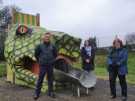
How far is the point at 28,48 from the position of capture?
12.5m

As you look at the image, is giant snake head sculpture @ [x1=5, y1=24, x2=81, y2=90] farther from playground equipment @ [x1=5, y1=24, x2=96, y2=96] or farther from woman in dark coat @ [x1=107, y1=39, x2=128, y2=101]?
woman in dark coat @ [x1=107, y1=39, x2=128, y2=101]

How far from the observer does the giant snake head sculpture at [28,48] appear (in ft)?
39.3

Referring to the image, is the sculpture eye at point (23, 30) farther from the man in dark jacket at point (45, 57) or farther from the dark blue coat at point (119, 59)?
the dark blue coat at point (119, 59)

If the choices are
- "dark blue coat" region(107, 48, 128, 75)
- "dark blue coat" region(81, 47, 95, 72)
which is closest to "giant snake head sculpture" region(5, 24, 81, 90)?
"dark blue coat" region(81, 47, 95, 72)

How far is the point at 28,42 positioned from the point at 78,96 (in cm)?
272

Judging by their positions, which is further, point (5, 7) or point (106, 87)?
point (5, 7)

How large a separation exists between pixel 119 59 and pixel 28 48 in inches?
133

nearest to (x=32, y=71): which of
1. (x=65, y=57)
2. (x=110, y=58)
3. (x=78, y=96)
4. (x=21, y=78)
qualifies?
(x=21, y=78)

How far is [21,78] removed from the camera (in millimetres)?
12633

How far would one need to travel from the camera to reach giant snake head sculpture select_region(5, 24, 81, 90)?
11992 mm

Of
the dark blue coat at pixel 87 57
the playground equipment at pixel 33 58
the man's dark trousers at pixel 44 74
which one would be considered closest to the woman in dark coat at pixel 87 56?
the dark blue coat at pixel 87 57

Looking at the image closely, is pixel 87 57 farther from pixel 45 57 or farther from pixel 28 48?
pixel 45 57

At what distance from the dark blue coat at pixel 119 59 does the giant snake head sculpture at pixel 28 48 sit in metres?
1.69

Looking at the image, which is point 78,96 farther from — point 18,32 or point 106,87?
point 18,32
